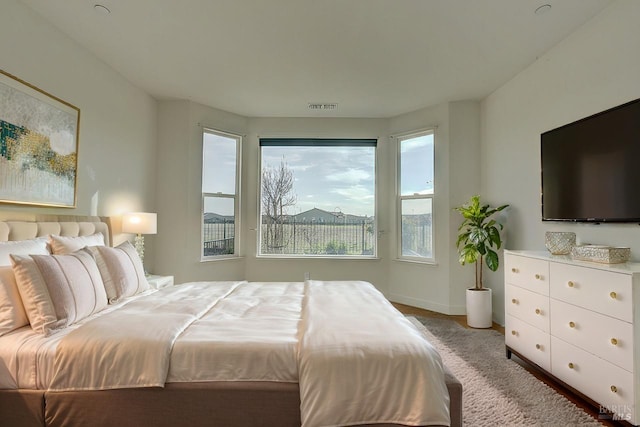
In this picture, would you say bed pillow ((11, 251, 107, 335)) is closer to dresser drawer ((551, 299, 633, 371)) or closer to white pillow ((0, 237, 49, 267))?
white pillow ((0, 237, 49, 267))

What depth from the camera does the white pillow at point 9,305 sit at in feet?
5.91

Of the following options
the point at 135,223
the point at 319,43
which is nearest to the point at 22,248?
the point at 135,223

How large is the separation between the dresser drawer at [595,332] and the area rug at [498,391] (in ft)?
1.35

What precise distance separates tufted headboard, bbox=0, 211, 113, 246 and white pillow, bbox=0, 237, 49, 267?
14 centimetres

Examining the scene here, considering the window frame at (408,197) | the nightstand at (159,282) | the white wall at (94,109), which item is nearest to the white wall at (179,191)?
the white wall at (94,109)

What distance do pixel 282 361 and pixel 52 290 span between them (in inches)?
52.7

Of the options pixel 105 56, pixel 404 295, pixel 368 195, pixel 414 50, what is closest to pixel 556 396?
pixel 404 295

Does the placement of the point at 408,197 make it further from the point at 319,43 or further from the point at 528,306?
the point at 319,43

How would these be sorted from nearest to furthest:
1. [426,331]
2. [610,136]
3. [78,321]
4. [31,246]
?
[78,321] → [31,246] → [610,136] → [426,331]

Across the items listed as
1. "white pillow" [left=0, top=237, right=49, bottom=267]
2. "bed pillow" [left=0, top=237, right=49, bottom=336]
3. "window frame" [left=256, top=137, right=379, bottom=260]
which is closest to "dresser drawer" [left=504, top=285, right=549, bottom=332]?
"window frame" [left=256, top=137, right=379, bottom=260]

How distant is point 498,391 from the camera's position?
7.87 feet

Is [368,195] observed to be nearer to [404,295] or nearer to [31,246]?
[404,295]

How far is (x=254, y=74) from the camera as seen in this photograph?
3691mm

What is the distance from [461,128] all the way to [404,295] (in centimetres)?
240
